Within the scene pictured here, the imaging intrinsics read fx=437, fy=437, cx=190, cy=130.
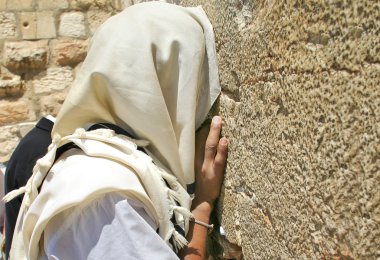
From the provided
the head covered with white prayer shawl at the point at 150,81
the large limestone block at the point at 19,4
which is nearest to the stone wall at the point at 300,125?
the head covered with white prayer shawl at the point at 150,81

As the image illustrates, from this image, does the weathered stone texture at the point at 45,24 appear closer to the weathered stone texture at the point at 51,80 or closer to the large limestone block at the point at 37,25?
the large limestone block at the point at 37,25

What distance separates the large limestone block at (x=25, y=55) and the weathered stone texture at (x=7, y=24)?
0.23ft

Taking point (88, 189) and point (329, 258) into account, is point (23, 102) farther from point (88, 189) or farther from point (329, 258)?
point (329, 258)

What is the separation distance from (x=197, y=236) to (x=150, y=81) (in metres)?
0.49

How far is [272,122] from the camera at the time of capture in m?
1.00

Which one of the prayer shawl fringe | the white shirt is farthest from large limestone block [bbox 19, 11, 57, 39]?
the white shirt

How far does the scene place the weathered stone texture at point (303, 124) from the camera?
2.27ft

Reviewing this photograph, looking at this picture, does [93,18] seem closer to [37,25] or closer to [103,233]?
[37,25]

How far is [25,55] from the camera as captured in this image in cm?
332

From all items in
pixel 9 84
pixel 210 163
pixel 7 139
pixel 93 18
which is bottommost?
pixel 7 139

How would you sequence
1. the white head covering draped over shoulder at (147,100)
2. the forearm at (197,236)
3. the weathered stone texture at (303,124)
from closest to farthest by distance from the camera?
the weathered stone texture at (303,124)
the white head covering draped over shoulder at (147,100)
the forearm at (197,236)

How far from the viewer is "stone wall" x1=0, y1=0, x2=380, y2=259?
69 cm

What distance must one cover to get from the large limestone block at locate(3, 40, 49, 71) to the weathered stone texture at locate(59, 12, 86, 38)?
0.57 feet

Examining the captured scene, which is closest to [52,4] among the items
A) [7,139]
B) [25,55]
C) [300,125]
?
[25,55]
